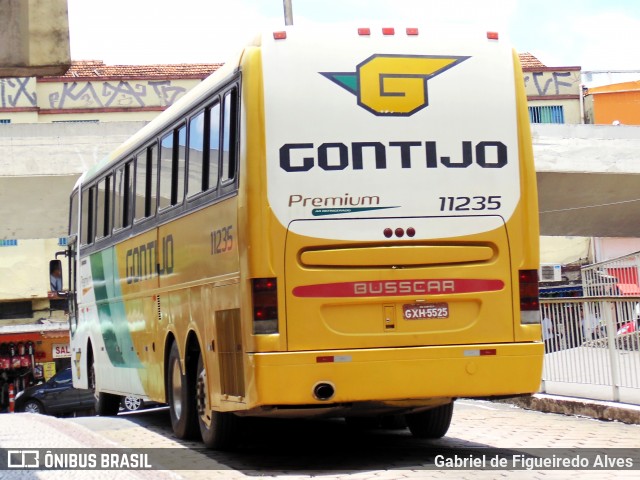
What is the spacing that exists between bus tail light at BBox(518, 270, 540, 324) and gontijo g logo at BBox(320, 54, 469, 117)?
5.44ft

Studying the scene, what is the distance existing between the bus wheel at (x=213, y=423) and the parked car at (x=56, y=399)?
2606 centimetres

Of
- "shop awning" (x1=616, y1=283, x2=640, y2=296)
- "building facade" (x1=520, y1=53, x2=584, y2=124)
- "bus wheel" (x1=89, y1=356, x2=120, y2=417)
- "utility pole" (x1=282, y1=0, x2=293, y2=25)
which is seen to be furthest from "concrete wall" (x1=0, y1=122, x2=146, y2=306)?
"building facade" (x1=520, y1=53, x2=584, y2=124)

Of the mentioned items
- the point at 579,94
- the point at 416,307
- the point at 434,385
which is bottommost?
the point at 434,385

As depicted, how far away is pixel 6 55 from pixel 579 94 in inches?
1812

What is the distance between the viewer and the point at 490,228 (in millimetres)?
10164

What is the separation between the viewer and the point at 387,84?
10117 mm

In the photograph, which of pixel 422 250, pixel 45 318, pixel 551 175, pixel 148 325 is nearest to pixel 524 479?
pixel 422 250

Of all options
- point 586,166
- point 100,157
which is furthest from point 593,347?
point 100,157

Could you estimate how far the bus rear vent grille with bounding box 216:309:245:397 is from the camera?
10.1 metres

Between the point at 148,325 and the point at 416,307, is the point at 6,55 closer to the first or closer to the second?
the point at 416,307

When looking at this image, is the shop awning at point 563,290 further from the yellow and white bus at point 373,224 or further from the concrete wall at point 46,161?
the yellow and white bus at point 373,224

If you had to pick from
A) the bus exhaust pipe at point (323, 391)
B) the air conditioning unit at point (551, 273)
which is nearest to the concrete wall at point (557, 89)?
the air conditioning unit at point (551, 273)

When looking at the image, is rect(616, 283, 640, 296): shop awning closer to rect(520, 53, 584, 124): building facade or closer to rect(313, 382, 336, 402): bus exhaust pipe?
rect(313, 382, 336, 402): bus exhaust pipe

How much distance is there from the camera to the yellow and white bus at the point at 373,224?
979 centimetres
